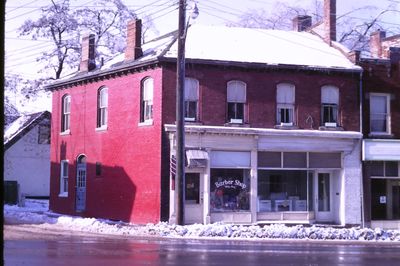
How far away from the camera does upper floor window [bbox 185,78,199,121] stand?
83.7ft

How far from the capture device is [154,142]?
2534cm

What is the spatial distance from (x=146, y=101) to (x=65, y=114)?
7545mm

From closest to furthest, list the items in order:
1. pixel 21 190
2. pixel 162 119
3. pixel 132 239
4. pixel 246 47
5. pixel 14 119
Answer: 1. pixel 132 239
2. pixel 162 119
3. pixel 246 47
4. pixel 21 190
5. pixel 14 119

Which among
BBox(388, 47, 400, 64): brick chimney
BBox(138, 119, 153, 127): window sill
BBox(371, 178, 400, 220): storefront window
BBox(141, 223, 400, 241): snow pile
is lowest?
BBox(141, 223, 400, 241): snow pile

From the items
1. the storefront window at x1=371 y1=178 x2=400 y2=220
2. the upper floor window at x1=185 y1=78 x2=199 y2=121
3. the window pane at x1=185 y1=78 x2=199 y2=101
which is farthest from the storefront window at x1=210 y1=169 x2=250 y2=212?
the storefront window at x1=371 y1=178 x2=400 y2=220

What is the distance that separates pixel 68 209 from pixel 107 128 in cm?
525

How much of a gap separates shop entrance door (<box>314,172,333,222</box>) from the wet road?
815 centimetres

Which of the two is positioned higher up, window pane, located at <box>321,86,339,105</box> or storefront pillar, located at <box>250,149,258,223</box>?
window pane, located at <box>321,86,339,105</box>

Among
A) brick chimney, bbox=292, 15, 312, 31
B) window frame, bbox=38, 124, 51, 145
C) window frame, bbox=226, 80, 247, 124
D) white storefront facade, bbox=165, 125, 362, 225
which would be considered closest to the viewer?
white storefront facade, bbox=165, 125, 362, 225

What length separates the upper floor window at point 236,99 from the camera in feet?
85.3

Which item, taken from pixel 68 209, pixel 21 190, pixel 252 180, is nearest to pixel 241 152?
pixel 252 180

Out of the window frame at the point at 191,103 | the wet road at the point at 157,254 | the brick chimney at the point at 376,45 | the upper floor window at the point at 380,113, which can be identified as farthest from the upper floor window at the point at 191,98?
the brick chimney at the point at 376,45

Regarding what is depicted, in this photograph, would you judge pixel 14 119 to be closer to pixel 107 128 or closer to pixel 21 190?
pixel 21 190

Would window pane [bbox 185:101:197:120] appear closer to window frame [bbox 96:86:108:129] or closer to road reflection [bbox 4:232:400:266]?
window frame [bbox 96:86:108:129]
